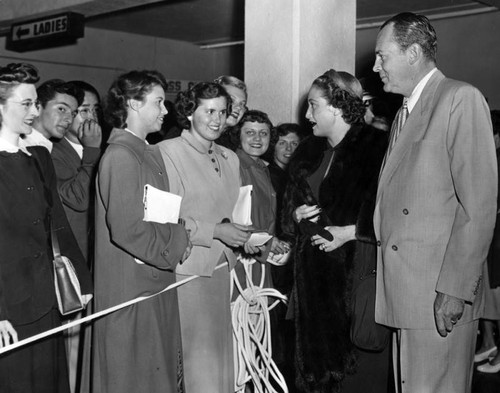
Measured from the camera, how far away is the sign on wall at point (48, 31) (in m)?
7.26

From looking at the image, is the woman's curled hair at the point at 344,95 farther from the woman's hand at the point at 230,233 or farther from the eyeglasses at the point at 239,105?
the eyeglasses at the point at 239,105

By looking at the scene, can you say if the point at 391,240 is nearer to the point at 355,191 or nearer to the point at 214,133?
the point at 355,191

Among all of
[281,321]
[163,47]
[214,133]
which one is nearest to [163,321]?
[214,133]

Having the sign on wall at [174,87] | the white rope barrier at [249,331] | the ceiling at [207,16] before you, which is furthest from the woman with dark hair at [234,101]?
the sign on wall at [174,87]

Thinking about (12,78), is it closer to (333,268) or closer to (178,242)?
(178,242)

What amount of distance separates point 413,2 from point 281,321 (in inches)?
254

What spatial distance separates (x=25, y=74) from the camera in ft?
8.39

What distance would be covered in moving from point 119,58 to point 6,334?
34.1 ft

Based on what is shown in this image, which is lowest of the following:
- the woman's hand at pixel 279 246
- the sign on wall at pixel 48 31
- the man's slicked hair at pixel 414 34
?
the woman's hand at pixel 279 246

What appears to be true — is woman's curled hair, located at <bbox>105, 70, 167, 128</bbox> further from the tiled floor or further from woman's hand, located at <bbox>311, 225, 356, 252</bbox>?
the tiled floor

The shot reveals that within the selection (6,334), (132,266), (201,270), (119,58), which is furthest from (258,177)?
(119,58)

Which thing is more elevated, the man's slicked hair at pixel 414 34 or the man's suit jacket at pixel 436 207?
the man's slicked hair at pixel 414 34

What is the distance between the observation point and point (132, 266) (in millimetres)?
2730

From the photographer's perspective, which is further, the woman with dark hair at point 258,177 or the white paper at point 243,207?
the woman with dark hair at point 258,177
